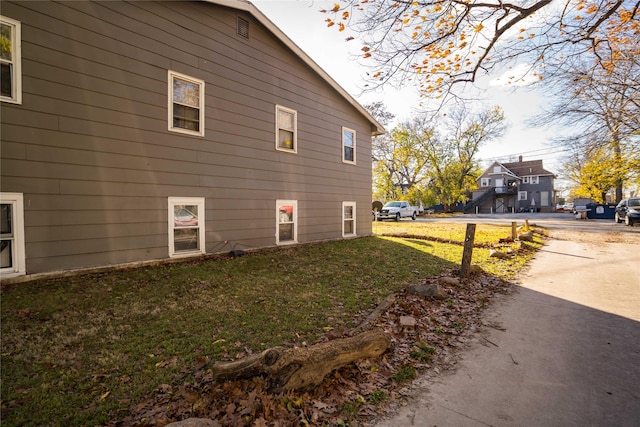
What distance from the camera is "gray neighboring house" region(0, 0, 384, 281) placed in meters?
5.34

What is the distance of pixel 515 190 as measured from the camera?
49.8 meters

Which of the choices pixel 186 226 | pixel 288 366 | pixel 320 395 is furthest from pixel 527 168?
pixel 288 366

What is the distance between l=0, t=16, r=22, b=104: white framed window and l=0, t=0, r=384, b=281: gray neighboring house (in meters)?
0.02

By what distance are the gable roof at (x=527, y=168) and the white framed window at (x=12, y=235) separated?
60.9 m

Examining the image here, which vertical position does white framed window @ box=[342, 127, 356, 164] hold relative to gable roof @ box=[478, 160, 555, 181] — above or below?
below

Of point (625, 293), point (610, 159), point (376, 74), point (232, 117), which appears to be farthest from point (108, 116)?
point (610, 159)

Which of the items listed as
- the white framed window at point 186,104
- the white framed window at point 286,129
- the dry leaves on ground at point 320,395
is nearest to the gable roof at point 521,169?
the white framed window at point 286,129

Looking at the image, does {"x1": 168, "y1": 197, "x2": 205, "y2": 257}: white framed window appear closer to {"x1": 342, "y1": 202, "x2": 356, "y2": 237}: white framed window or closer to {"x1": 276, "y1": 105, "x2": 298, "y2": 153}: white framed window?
{"x1": 276, "y1": 105, "x2": 298, "y2": 153}: white framed window

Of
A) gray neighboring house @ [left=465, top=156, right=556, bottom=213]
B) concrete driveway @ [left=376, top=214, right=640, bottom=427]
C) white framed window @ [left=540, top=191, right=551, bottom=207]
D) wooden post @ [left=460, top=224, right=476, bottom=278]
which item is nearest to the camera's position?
concrete driveway @ [left=376, top=214, right=640, bottom=427]

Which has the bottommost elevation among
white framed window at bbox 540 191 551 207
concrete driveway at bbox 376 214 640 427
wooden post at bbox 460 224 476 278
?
concrete driveway at bbox 376 214 640 427

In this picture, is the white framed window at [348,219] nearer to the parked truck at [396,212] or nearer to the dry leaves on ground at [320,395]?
the dry leaves on ground at [320,395]

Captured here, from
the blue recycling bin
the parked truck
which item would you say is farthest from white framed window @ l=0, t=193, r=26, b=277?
the blue recycling bin

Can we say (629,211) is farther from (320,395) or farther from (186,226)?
(186,226)

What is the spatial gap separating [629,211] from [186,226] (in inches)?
1044
